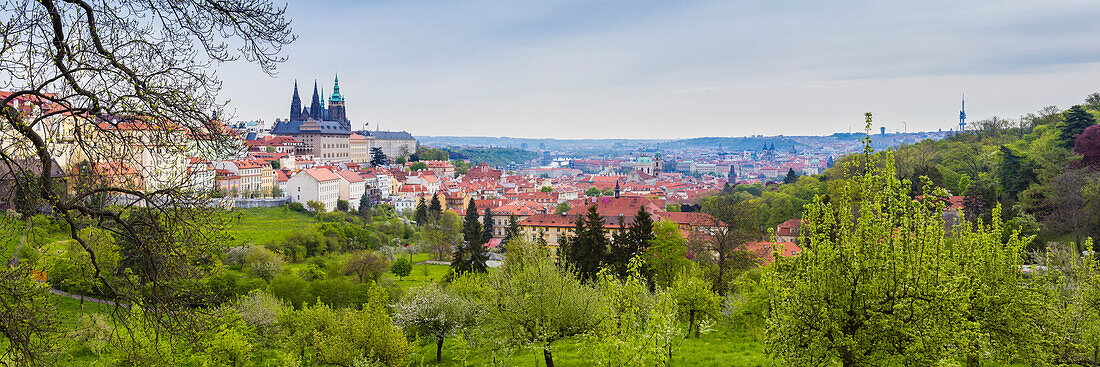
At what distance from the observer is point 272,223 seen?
72062 millimetres

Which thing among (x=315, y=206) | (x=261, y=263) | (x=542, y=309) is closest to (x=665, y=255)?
(x=542, y=309)

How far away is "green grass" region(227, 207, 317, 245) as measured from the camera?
200 ft

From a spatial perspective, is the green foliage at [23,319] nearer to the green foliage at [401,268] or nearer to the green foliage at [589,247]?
the green foliage at [589,247]

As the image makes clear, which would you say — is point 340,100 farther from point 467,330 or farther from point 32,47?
point 32,47

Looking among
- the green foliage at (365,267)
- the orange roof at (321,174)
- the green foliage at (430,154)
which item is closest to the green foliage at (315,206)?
the orange roof at (321,174)

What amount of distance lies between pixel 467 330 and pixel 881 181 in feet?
45.9

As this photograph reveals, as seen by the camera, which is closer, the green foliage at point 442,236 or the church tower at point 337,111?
the green foliage at point 442,236

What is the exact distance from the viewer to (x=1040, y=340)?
11.1 meters

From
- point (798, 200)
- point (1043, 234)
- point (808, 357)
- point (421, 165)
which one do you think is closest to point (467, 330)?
point (808, 357)

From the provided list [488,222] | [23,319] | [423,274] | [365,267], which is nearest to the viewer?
[23,319]

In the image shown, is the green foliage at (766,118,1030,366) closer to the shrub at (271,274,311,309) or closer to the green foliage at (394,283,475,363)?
the green foliage at (394,283,475,363)

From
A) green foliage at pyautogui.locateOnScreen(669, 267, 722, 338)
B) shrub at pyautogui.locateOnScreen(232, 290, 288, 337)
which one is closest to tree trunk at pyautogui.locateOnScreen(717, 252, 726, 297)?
green foliage at pyautogui.locateOnScreen(669, 267, 722, 338)

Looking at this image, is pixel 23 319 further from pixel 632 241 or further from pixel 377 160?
pixel 377 160

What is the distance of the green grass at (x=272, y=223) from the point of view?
6088cm
